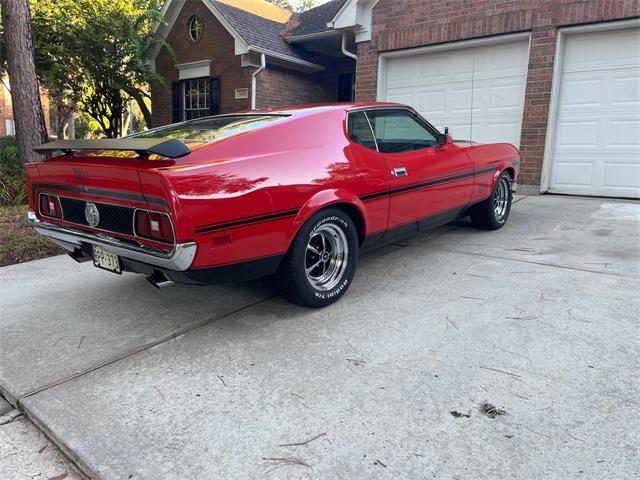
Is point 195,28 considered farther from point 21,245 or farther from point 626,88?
point 626,88

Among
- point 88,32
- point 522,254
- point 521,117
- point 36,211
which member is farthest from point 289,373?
point 88,32

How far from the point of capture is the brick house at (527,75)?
766 cm

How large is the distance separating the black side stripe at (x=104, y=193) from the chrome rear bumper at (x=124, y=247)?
25cm

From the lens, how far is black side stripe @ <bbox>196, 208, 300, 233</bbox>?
2641mm

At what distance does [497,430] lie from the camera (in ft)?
6.81

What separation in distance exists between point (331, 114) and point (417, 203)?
113 cm

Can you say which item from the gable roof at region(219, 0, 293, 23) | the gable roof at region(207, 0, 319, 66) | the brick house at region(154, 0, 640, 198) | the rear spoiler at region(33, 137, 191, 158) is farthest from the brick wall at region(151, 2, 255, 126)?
the rear spoiler at region(33, 137, 191, 158)

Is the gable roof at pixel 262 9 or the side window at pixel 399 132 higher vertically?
the gable roof at pixel 262 9

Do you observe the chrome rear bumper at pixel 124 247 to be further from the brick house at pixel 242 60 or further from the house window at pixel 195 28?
the house window at pixel 195 28

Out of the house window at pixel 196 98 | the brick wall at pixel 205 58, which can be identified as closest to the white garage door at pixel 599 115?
the brick wall at pixel 205 58

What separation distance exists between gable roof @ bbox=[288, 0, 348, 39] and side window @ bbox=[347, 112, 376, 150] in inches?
336

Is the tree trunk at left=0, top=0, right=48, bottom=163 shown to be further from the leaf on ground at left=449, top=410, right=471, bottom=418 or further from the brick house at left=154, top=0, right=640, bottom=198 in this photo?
the leaf on ground at left=449, top=410, right=471, bottom=418

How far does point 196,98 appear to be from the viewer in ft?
44.5

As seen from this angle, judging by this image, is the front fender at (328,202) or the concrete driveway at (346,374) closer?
the concrete driveway at (346,374)
